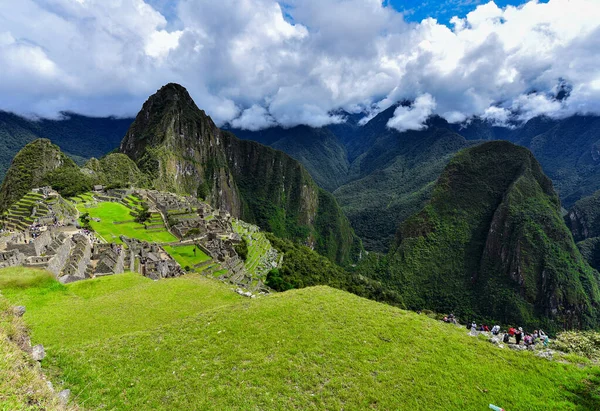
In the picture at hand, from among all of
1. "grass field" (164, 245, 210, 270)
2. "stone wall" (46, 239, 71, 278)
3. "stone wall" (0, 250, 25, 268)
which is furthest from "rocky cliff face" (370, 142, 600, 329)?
"stone wall" (0, 250, 25, 268)

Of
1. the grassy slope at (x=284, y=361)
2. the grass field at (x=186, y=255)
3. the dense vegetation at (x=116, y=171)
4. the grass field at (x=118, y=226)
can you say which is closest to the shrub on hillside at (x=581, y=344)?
the grassy slope at (x=284, y=361)

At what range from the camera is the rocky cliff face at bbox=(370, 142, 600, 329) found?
104625 millimetres

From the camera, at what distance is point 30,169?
292 feet

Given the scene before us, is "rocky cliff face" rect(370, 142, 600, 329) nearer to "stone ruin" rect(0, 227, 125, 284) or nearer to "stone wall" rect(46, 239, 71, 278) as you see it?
"stone ruin" rect(0, 227, 125, 284)

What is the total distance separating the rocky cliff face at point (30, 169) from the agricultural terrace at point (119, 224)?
29.7 meters

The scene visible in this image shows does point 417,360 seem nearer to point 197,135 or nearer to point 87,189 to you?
point 87,189

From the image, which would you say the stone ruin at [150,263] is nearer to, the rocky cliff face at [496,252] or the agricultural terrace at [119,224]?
the agricultural terrace at [119,224]

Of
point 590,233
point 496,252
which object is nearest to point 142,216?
point 496,252

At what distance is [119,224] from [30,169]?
62.5 meters

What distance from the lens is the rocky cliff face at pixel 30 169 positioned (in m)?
82.8

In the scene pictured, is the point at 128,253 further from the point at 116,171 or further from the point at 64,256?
the point at 116,171

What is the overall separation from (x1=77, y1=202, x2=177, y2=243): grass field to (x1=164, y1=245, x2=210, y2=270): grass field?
483 cm

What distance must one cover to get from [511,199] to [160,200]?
147 metres

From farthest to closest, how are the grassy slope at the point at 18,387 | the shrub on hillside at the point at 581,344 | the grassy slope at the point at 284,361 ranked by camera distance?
the shrub on hillside at the point at 581,344 < the grassy slope at the point at 284,361 < the grassy slope at the point at 18,387
